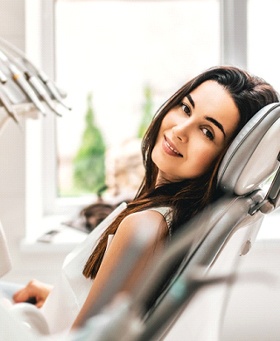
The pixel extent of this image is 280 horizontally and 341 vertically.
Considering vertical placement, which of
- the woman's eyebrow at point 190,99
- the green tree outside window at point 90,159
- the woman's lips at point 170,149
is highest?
the woman's eyebrow at point 190,99

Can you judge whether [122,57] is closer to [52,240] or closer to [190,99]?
[52,240]

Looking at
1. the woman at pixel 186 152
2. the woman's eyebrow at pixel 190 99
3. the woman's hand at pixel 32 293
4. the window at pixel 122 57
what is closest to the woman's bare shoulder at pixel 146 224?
the woman at pixel 186 152

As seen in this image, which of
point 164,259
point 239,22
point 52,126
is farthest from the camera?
point 52,126

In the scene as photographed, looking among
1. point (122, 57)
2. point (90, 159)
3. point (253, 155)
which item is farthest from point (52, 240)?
point (253, 155)

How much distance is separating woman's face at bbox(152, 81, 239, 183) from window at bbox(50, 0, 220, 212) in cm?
66

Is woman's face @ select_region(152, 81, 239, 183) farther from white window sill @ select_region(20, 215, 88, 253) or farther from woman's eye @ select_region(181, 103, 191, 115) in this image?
white window sill @ select_region(20, 215, 88, 253)

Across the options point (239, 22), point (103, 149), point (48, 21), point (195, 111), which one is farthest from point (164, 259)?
point (103, 149)

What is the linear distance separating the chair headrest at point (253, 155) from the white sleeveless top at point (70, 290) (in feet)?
0.55

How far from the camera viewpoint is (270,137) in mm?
509

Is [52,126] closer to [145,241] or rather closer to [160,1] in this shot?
[160,1]

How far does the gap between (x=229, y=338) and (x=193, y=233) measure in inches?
23.9

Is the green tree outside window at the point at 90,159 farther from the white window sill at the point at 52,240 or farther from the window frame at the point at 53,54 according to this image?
the white window sill at the point at 52,240

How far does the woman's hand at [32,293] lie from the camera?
0.83m

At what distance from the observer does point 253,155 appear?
0.51m
